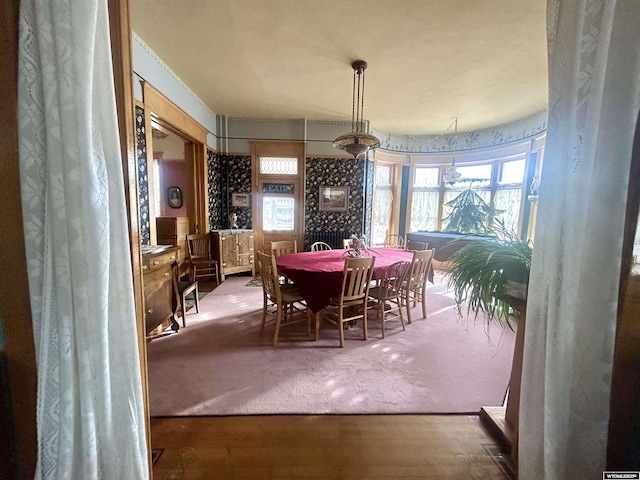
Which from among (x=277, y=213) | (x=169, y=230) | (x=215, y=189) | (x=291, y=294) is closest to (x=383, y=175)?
(x=277, y=213)

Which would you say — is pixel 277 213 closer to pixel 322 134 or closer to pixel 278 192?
pixel 278 192

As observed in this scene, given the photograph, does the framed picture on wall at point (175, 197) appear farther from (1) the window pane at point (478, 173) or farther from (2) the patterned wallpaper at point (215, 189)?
(1) the window pane at point (478, 173)

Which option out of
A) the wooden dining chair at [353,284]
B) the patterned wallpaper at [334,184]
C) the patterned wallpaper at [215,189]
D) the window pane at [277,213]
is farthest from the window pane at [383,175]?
the wooden dining chair at [353,284]

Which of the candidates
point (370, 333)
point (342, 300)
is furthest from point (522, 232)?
point (342, 300)

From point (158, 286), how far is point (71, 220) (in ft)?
A: 5.82

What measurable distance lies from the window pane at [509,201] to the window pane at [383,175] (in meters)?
2.45

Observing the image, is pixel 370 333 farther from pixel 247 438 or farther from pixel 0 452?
pixel 0 452

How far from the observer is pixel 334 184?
17.7 ft

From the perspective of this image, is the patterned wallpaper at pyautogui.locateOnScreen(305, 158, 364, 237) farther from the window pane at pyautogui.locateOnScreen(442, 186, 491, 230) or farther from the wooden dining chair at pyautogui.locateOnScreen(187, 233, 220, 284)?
the window pane at pyautogui.locateOnScreen(442, 186, 491, 230)

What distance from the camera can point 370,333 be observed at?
2.79 meters

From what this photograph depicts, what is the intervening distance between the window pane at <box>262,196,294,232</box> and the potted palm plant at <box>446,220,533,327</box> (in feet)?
14.0

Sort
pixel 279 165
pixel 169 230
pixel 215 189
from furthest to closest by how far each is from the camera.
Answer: pixel 279 165 → pixel 215 189 → pixel 169 230

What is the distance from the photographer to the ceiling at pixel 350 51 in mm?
2250

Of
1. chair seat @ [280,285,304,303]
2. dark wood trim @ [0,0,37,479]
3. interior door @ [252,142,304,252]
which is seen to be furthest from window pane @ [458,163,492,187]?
dark wood trim @ [0,0,37,479]
